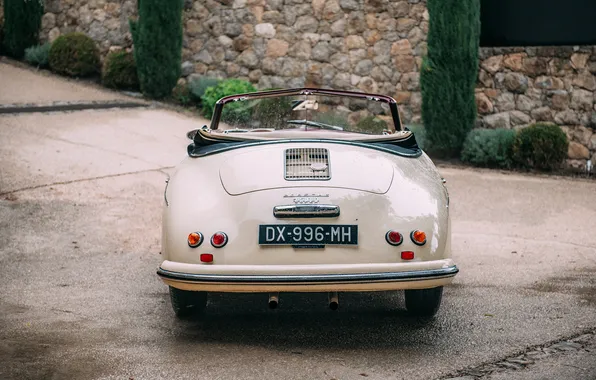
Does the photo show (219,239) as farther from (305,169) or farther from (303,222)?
(305,169)

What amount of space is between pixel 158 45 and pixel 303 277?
11038mm

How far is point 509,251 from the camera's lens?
802cm

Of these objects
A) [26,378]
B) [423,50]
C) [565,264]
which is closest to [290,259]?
[26,378]

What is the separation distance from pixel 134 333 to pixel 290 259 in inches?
45.0

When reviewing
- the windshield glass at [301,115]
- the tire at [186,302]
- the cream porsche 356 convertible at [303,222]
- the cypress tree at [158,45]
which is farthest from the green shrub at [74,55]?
the tire at [186,302]

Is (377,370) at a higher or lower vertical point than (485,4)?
lower

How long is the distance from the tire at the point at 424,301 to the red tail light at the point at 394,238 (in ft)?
2.39

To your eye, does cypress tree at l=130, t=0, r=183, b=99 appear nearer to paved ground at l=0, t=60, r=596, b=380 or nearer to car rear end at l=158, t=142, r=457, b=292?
paved ground at l=0, t=60, r=596, b=380

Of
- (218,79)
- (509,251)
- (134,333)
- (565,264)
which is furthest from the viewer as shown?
(218,79)

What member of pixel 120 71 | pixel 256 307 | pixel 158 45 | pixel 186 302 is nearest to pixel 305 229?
pixel 186 302

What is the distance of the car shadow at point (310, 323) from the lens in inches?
210

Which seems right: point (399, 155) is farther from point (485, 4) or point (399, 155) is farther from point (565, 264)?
point (485, 4)

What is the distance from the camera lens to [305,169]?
530 centimetres

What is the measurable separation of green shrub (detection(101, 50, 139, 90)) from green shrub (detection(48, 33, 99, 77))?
0.40 meters
